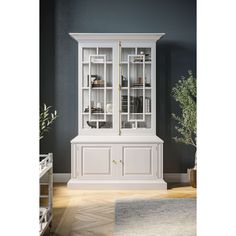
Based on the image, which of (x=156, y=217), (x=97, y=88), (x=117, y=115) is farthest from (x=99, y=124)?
(x=156, y=217)

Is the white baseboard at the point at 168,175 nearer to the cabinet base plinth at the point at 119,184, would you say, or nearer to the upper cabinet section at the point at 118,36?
the cabinet base plinth at the point at 119,184

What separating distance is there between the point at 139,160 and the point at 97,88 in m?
1.19

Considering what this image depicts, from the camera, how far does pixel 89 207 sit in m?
4.62

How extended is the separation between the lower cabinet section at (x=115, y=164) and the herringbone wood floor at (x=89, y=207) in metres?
0.17

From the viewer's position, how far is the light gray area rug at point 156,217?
3.67 meters

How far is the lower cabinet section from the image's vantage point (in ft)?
18.4

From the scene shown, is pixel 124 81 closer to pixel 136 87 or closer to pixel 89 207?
pixel 136 87

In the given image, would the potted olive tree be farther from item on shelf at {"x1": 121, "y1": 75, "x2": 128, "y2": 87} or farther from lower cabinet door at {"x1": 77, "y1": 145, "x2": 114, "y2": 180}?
lower cabinet door at {"x1": 77, "y1": 145, "x2": 114, "y2": 180}

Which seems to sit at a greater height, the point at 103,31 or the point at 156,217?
the point at 103,31

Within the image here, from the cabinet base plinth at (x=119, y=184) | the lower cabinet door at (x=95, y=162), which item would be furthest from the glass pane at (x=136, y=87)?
the cabinet base plinth at (x=119, y=184)

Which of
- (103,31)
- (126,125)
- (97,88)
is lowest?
(126,125)

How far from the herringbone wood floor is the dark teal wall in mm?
809

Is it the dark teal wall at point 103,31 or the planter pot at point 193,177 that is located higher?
the dark teal wall at point 103,31
